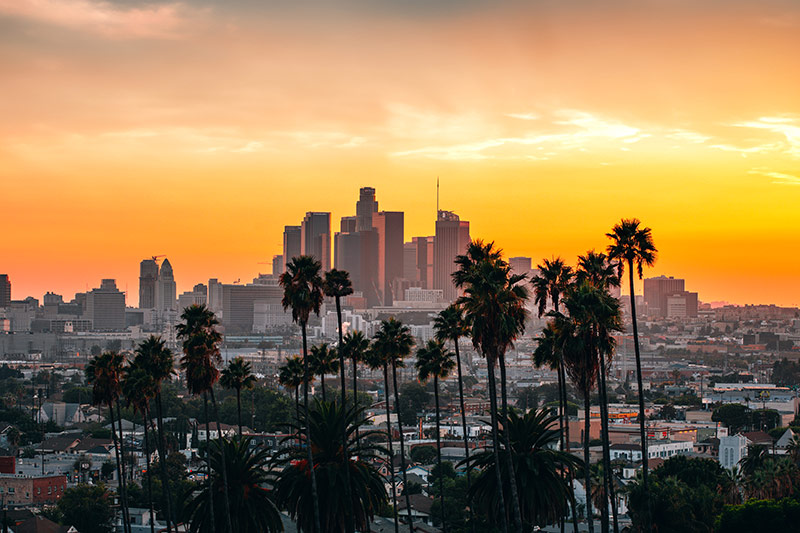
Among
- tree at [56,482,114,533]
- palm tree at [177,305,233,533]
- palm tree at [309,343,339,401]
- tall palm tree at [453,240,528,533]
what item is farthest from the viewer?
tree at [56,482,114,533]

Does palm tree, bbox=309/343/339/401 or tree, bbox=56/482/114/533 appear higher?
palm tree, bbox=309/343/339/401

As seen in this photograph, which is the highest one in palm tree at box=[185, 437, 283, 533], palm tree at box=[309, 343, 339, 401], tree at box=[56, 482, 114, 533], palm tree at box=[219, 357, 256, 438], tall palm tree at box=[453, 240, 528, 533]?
tall palm tree at box=[453, 240, 528, 533]

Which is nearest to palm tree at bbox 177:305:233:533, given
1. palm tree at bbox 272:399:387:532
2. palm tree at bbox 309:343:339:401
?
palm tree at bbox 272:399:387:532

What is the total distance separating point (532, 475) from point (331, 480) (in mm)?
8507

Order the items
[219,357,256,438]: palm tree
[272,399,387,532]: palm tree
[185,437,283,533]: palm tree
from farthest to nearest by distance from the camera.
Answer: [219,357,256,438]: palm tree, [185,437,283,533]: palm tree, [272,399,387,532]: palm tree

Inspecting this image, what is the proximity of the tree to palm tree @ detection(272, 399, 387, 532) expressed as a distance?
127 ft

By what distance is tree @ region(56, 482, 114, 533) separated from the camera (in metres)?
81.4

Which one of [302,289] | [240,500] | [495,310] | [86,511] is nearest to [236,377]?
[302,289]

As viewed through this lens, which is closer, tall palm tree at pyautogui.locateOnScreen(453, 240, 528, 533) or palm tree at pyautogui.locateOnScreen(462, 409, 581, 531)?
tall palm tree at pyautogui.locateOnScreen(453, 240, 528, 533)

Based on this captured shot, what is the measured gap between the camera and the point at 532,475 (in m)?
44.3

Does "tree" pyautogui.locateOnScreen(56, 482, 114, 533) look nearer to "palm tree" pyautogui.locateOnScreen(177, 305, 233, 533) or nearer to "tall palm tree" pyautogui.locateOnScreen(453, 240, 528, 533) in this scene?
"palm tree" pyautogui.locateOnScreen(177, 305, 233, 533)

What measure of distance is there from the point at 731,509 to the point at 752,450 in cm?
3156

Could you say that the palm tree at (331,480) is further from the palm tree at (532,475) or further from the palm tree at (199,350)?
the palm tree at (199,350)

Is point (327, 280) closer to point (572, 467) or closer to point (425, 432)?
point (572, 467)
